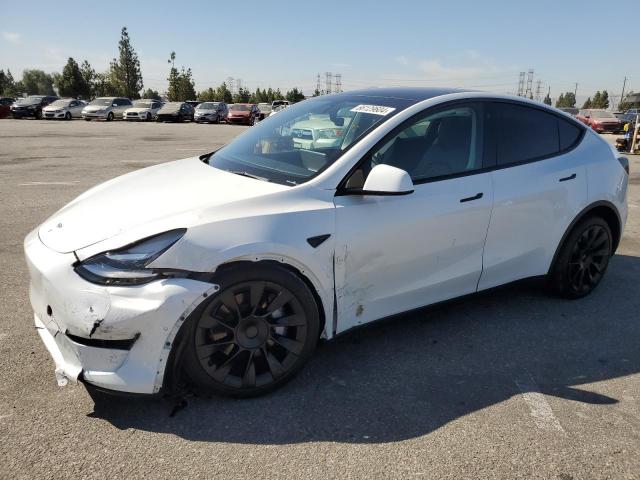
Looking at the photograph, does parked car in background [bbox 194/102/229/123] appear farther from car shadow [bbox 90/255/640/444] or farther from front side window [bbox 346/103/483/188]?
front side window [bbox 346/103/483/188]

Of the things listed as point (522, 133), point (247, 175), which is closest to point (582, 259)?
point (522, 133)

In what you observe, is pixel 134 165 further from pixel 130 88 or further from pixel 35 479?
pixel 130 88

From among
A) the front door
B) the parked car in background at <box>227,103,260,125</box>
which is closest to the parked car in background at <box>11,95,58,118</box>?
the parked car in background at <box>227,103,260,125</box>

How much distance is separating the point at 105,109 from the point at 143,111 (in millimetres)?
2395

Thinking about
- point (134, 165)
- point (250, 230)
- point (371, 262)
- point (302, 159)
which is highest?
point (302, 159)

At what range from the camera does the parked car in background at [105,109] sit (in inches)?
1316

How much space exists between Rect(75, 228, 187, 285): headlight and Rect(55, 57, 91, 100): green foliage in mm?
66790

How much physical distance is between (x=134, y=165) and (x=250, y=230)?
992 centimetres

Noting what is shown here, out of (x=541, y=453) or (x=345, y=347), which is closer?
(x=541, y=453)

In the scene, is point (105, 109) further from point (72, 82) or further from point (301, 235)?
point (301, 235)

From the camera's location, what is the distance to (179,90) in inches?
2694

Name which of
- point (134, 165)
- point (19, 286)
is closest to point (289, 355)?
point (19, 286)

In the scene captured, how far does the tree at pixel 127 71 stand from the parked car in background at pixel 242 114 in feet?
149

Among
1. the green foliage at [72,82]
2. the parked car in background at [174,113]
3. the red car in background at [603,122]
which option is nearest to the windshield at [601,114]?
the red car in background at [603,122]
